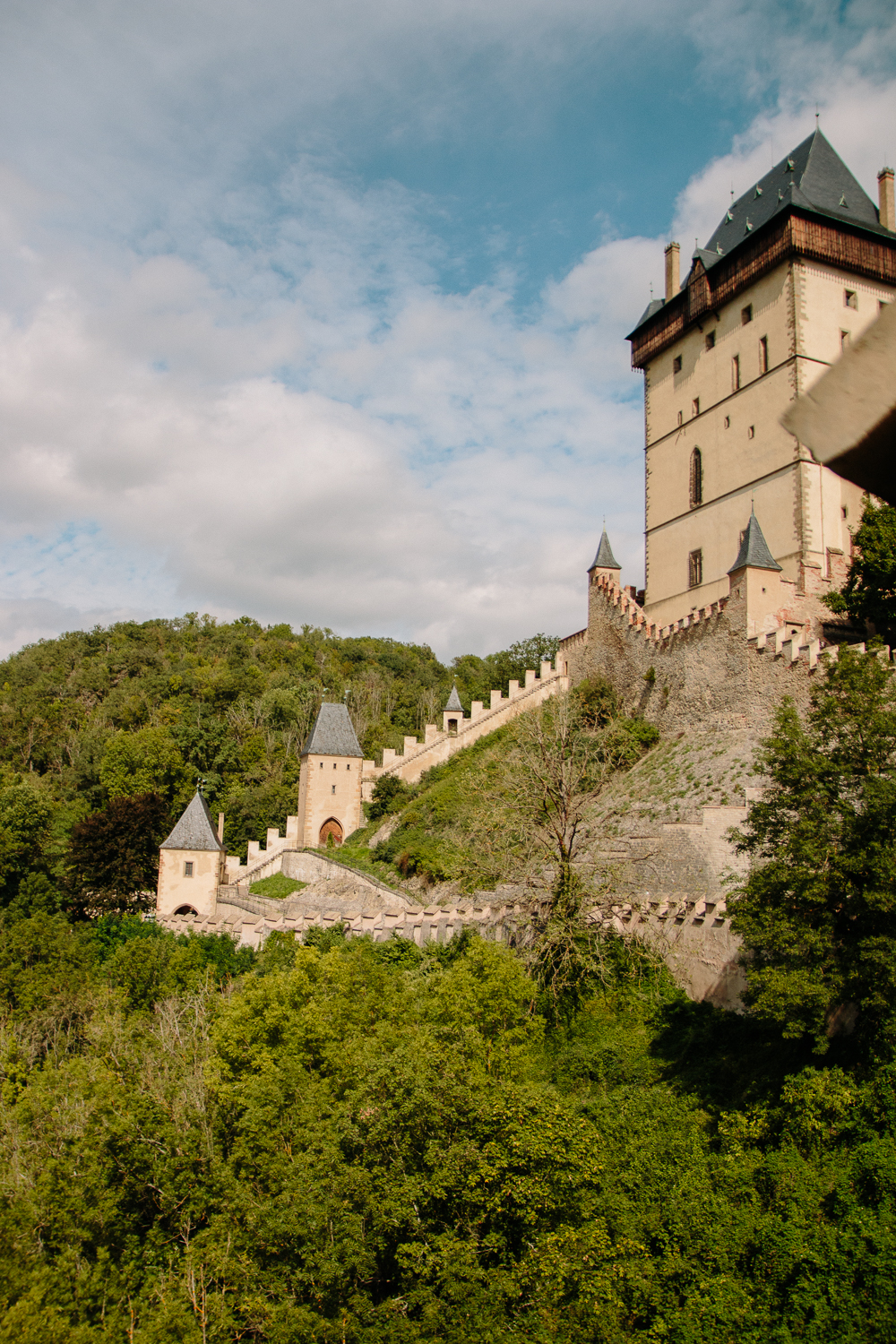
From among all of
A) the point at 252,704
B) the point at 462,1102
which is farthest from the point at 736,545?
the point at 252,704

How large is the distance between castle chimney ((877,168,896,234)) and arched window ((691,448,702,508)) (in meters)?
9.29

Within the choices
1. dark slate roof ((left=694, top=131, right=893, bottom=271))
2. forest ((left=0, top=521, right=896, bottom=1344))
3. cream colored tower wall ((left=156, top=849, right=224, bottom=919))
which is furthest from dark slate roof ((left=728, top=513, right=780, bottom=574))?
cream colored tower wall ((left=156, top=849, right=224, bottom=919))

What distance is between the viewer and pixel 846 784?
48.1 ft

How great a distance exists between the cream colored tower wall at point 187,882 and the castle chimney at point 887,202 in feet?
108

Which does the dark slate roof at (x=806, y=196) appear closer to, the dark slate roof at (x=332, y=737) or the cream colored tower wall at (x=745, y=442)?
the cream colored tower wall at (x=745, y=442)

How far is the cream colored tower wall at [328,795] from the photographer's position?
135 ft

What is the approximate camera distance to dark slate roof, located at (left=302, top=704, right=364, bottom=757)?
1647 inches

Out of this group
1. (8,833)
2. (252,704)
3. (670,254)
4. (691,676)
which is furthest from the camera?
(252,704)

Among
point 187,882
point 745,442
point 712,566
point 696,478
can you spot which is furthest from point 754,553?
point 187,882

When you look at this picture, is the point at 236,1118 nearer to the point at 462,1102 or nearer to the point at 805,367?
the point at 462,1102

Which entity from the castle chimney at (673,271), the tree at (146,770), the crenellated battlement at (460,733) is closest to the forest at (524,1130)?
the crenellated battlement at (460,733)

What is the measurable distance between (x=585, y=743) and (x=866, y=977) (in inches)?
621

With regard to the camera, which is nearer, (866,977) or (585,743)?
(866,977)

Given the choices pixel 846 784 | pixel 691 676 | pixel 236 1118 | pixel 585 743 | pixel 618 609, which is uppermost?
pixel 618 609
